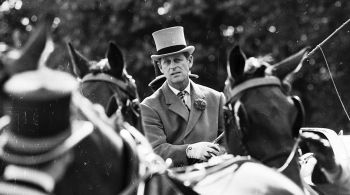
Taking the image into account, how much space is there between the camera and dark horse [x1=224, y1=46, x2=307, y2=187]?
3061mm

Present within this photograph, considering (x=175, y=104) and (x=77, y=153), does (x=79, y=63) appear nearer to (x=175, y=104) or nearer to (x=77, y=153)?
(x=77, y=153)

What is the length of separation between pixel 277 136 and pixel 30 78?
1210 mm

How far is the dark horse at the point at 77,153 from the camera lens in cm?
239

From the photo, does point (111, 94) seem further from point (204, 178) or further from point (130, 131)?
point (204, 178)

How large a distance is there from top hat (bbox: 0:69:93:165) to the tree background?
794cm

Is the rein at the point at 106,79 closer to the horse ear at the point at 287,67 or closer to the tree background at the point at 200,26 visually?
the horse ear at the point at 287,67

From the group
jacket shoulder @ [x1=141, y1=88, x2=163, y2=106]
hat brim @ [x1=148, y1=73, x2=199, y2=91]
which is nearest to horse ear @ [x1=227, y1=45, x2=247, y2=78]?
jacket shoulder @ [x1=141, y1=88, x2=163, y2=106]

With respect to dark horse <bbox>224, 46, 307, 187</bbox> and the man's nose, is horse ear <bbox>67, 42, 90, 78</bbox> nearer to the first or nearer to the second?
dark horse <bbox>224, 46, 307, 187</bbox>

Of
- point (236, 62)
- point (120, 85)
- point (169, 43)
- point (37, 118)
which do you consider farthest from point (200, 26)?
point (37, 118)

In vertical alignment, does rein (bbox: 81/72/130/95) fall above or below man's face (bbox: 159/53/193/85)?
above

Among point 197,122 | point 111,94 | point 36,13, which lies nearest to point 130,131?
point 111,94

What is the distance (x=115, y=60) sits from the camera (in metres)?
3.27

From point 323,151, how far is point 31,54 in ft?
5.79

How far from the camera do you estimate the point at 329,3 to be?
10867 mm
